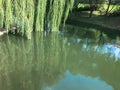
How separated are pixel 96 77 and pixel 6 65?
4.49m

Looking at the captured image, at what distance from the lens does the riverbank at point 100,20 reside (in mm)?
23047

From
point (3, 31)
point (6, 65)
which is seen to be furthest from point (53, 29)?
point (6, 65)

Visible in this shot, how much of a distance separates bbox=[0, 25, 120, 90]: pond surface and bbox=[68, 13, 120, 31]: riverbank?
445 centimetres

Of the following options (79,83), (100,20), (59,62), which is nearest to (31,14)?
(59,62)

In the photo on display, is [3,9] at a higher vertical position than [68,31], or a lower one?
higher

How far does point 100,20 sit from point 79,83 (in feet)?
49.3

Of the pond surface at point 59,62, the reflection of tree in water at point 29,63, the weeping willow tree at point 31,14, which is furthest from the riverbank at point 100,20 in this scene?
the reflection of tree in water at point 29,63

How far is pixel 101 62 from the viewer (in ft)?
44.2

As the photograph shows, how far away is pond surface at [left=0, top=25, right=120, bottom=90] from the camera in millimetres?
10422

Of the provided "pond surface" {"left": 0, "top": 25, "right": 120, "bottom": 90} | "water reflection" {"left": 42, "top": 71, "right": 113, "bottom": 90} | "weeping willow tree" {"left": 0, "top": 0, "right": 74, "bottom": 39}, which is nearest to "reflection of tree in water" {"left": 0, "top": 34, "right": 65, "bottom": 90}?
"pond surface" {"left": 0, "top": 25, "right": 120, "bottom": 90}

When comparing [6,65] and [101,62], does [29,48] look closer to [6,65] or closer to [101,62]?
[6,65]

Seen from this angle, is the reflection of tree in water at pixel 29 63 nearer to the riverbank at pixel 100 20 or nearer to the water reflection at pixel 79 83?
the water reflection at pixel 79 83

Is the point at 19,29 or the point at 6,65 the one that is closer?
the point at 6,65

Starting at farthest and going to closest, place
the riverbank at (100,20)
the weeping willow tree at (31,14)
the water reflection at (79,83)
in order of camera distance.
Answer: the riverbank at (100,20) < the weeping willow tree at (31,14) < the water reflection at (79,83)
